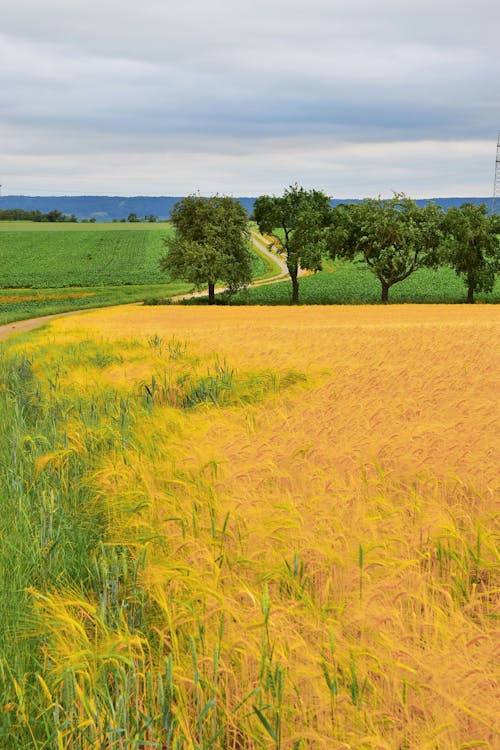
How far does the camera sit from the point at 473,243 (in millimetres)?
61562

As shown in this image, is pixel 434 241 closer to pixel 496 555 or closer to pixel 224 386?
pixel 224 386

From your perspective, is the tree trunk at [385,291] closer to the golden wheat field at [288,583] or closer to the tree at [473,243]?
the tree at [473,243]

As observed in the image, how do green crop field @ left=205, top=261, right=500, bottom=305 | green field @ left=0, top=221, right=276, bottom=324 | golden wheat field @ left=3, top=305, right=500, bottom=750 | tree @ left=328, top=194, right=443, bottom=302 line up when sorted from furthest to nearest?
green field @ left=0, top=221, right=276, bottom=324
green crop field @ left=205, top=261, right=500, bottom=305
tree @ left=328, top=194, right=443, bottom=302
golden wheat field @ left=3, top=305, right=500, bottom=750

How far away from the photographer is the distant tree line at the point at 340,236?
200 ft

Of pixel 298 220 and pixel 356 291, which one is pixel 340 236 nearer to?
pixel 298 220

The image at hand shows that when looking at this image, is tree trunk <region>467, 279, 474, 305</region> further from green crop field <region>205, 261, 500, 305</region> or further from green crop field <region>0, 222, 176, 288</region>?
green crop field <region>0, 222, 176, 288</region>

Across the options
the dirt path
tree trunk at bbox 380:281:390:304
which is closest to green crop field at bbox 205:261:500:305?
tree trunk at bbox 380:281:390:304

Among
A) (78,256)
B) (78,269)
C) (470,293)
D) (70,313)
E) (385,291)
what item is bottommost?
(70,313)

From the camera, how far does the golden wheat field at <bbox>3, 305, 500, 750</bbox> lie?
2.90 m

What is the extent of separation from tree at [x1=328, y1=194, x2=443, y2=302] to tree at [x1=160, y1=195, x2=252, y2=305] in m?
8.85

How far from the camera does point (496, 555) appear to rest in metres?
4.36

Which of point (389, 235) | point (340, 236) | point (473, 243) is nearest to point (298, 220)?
point (340, 236)

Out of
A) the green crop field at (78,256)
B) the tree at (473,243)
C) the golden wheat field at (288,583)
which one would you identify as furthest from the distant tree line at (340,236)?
the golden wheat field at (288,583)

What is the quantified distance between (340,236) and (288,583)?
197 feet
